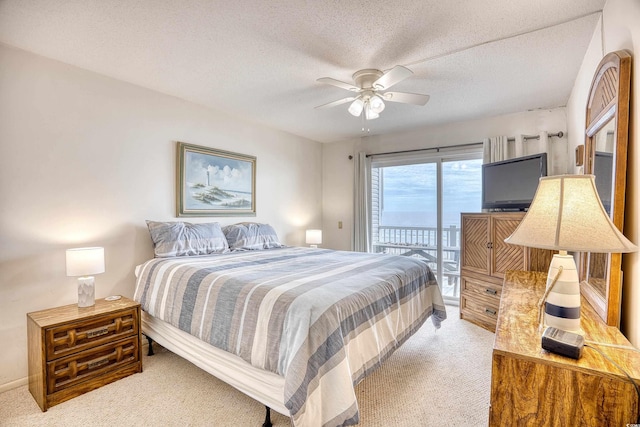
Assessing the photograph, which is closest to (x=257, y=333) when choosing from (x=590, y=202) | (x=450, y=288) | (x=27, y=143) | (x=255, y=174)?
(x=590, y=202)

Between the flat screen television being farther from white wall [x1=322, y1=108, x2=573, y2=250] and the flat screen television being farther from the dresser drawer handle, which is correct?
the dresser drawer handle

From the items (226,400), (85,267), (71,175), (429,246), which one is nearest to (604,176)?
(226,400)

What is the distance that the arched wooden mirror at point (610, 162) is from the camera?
1.26 meters

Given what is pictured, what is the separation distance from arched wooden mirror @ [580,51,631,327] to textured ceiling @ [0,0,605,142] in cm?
64

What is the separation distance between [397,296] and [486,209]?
199cm

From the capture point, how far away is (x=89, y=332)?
86.0 inches

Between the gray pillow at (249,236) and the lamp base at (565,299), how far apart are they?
9.54ft

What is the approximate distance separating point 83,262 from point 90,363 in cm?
73

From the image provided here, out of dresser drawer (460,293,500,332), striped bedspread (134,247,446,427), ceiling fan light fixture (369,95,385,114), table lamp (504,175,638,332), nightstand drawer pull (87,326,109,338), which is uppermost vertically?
ceiling fan light fixture (369,95,385,114)

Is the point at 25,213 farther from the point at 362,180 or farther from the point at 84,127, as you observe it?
the point at 362,180

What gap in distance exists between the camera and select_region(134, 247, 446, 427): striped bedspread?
1.57 meters

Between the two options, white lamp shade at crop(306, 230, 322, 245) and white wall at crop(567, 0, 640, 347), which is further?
white lamp shade at crop(306, 230, 322, 245)

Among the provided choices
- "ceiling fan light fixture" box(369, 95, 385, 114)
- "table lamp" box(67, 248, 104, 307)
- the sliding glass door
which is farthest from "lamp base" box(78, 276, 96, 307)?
the sliding glass door

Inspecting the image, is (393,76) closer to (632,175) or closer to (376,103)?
(376,103)
